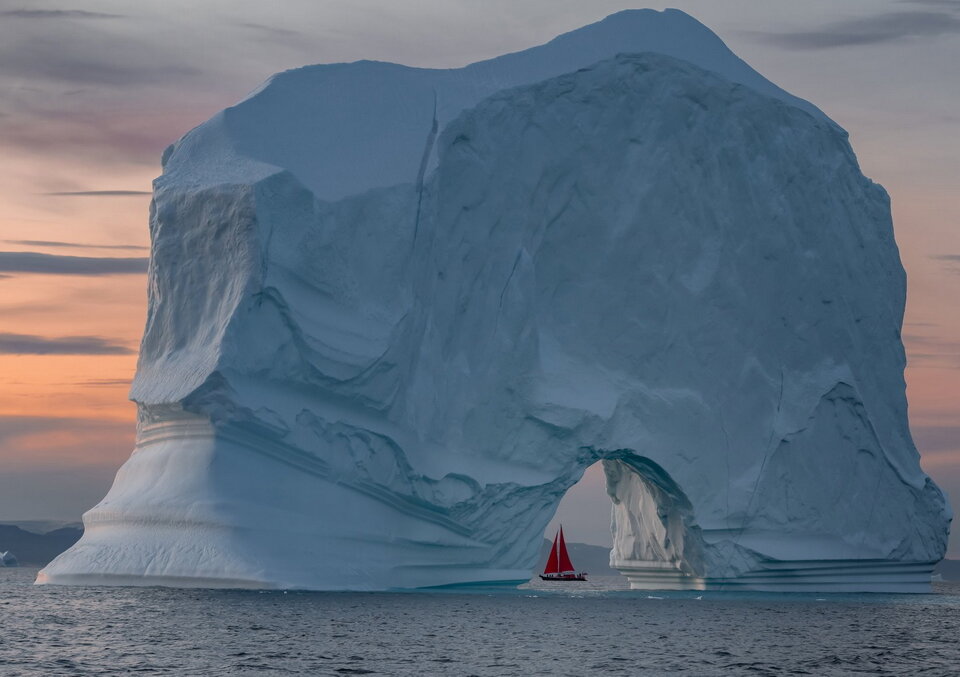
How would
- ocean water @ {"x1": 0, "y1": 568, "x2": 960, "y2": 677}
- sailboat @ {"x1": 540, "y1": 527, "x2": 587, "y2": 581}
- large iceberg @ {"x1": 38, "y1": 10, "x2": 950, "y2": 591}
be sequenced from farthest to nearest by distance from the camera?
sailboat @ {"x1": 540, "y1": 527, "x2": 587, "y2": 581}, large iceberg @ {"x1": 38, "y1": 10, "x2": 950, "y2": 591}, ocean water @ {"x1": 0, "y1": 568, "x2": 960, "y2": 677}

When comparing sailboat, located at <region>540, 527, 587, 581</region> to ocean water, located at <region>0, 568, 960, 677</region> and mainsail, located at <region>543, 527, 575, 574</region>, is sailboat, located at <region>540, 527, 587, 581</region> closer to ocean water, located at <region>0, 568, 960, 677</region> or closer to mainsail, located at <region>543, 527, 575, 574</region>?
mainsail, located at <region>543, 527, 575, 574</region>

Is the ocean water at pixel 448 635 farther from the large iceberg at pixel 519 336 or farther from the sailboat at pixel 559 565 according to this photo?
the sailboat at pixel 559 565

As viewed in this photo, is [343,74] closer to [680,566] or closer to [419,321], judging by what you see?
[419,321]

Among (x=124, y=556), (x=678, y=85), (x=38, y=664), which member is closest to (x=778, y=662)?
(x=38, y=664)

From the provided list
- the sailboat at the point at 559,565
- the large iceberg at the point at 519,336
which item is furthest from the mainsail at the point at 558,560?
the large iceberg at the point at 519,336

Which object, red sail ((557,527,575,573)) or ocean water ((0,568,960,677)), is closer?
ocean water ((0,568,960,677))

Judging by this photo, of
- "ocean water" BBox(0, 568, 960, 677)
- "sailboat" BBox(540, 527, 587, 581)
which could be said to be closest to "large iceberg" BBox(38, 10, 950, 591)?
"ocean water" BBox(0, 568, 960, 677)

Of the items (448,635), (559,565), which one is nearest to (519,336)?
(448,635)

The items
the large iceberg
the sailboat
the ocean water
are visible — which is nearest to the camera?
the ocean water
